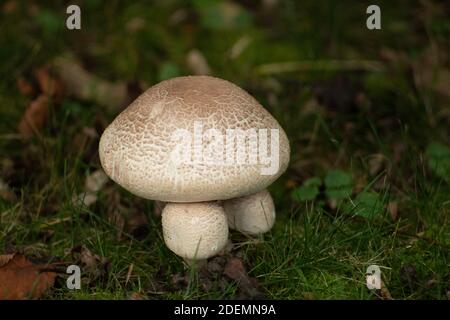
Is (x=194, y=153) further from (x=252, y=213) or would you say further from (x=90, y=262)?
(x=90, y=262)

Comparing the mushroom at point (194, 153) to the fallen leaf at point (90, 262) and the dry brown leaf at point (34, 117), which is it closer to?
the fallen leaf at point (90, 262)

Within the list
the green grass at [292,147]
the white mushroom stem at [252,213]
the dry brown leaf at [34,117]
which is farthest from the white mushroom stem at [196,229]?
the dry brown leaf at [34,117]

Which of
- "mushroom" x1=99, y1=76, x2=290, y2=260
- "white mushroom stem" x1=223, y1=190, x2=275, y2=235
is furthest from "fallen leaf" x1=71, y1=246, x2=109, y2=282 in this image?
"white mushroom stem" x1=223, y1=190, x2=275, y2=235

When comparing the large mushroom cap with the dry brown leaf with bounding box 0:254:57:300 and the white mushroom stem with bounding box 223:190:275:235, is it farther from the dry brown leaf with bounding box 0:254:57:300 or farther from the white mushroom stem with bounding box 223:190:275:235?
the dry brown leaf with bounding box 0:254:57:300

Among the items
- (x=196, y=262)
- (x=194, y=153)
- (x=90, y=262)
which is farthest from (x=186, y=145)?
(x=90, y=262)

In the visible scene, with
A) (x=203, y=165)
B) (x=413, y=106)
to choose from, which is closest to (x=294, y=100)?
(x=413, y=106)

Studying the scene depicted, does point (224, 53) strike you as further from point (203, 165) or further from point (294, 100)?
point (203, 165)
